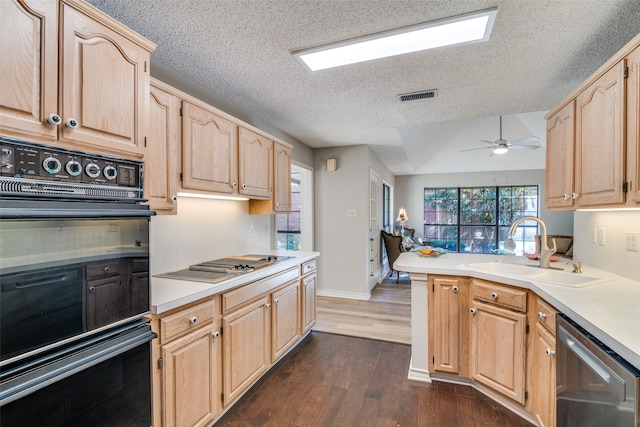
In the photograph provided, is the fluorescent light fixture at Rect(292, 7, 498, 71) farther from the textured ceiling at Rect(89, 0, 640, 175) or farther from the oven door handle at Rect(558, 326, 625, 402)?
the oven door handle at Rect(558, 326, 625, 402)

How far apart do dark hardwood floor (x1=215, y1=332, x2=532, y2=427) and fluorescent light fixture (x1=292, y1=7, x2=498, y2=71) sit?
7.66 ft

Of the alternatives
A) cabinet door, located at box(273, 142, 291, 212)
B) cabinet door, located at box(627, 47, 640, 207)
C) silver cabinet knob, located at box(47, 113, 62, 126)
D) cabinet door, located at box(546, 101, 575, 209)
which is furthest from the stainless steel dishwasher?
cabinet door, located at box(273, 142, 291, 212)

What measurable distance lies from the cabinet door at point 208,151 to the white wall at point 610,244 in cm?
265

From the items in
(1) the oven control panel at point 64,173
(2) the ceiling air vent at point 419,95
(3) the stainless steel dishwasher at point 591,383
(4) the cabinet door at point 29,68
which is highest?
(2) the ceiling air vent at point 419,95

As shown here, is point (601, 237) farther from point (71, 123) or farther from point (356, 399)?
point (71, 123)

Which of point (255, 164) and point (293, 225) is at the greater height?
point (255, 164)

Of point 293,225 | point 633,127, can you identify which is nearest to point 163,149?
point 633,127

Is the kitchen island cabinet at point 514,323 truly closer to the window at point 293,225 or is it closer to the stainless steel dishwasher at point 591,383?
the stainless steel dishwasher at point 591,383

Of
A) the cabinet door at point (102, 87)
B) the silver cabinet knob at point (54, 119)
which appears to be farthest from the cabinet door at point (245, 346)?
the silver cabinet knob at point (54, 119)

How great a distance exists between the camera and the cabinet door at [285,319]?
2433 millimetres

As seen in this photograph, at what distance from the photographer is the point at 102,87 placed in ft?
4.02

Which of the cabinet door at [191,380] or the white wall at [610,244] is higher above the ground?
the white wall at [610,244]

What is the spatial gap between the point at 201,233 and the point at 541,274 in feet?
8.18

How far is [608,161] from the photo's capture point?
159cm
